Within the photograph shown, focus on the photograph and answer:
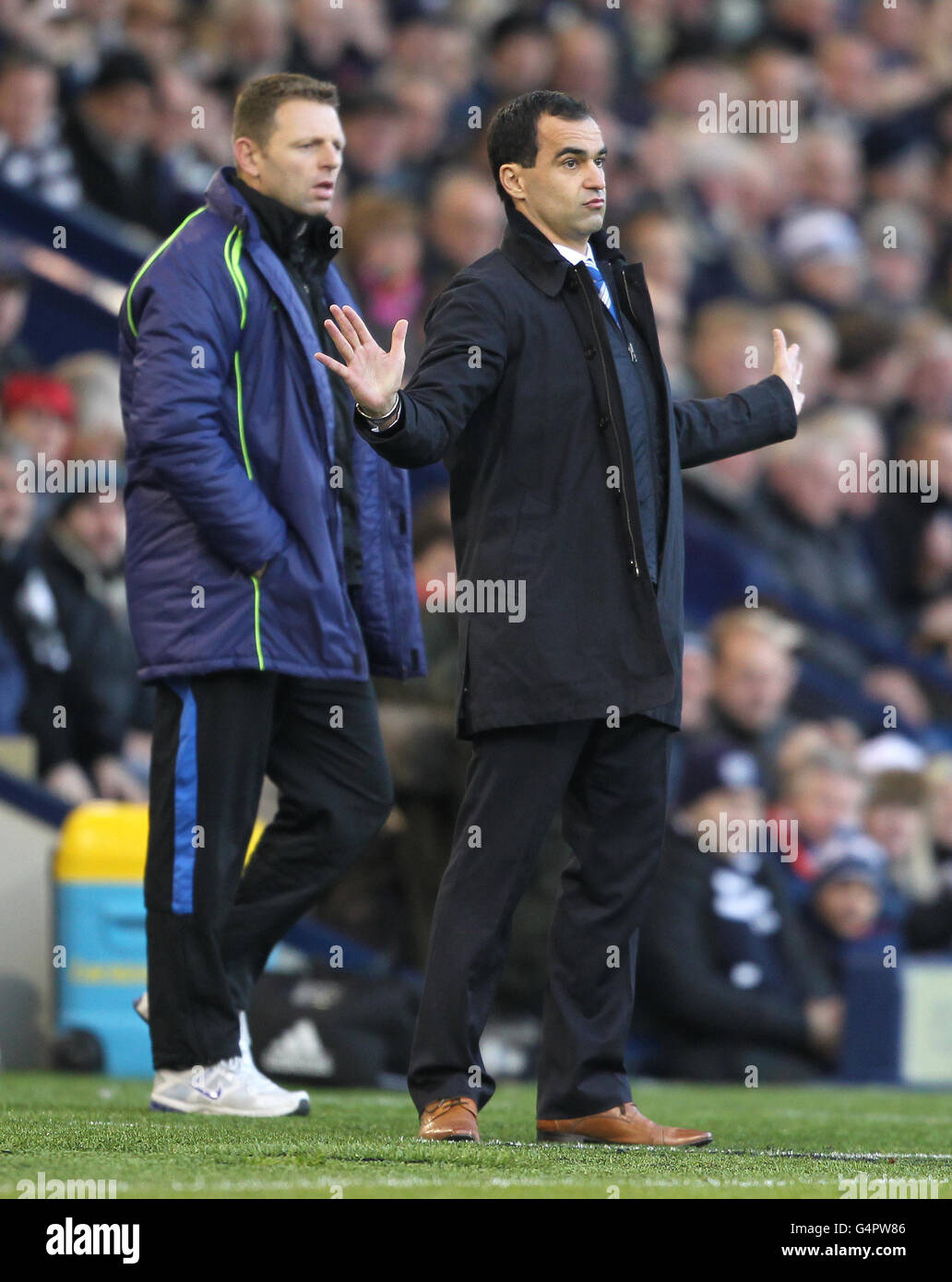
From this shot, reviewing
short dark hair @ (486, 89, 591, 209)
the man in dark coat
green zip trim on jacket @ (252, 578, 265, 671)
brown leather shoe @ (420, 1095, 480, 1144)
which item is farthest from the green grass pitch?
short dark hair @ (486, 89, 591, 209)

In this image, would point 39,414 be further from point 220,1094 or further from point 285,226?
point 220,1094

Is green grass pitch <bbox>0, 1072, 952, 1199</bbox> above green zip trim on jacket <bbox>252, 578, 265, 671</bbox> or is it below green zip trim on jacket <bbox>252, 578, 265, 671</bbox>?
below

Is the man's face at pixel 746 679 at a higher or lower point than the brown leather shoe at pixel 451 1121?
higher

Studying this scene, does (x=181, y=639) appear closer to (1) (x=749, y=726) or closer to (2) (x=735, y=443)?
(2) (x=735, y=443)

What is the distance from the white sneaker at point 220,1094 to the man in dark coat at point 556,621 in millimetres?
519

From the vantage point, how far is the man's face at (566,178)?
4.27 metres

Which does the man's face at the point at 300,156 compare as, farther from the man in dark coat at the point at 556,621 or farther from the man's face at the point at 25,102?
the man's face at the point at 25,102

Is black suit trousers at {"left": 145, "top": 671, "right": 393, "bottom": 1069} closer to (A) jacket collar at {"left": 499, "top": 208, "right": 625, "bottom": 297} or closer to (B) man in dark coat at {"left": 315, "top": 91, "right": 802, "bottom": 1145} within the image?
(B) man in dark coat at {"left": 315, "top": 91, "right": 802, "bottom": 1145}

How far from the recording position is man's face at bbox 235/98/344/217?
15.5 feet

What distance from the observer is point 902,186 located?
12.5 m

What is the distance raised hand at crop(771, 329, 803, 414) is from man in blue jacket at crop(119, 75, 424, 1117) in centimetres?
85

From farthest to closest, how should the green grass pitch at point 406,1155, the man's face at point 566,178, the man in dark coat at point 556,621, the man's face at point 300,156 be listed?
1. the man's face at point 300,156
2. the man's face at point 566,178
3. the man in dark coat at point 556,621
4. the green grass pitch at point 406,1155

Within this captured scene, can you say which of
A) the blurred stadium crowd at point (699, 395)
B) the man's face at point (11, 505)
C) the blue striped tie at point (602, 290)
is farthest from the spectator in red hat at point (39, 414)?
the blue striped tie at point (602, 290)
